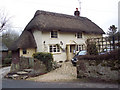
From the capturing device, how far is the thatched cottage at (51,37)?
17.2 metres

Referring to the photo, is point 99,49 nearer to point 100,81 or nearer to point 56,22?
point 100,81

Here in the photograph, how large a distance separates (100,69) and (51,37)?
38.6ft

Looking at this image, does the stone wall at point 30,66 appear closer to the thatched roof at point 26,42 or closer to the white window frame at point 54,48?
the thatched roof at point 26,42

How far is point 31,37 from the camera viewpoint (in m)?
18.5

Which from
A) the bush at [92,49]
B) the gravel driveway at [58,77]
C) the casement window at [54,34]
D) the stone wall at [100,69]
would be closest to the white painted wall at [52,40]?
the casement window at [54,34]

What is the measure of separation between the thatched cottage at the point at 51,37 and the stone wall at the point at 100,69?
876cm

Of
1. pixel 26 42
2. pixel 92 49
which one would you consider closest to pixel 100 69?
pixel 92 49

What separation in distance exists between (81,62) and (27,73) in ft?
Answer: 16.5

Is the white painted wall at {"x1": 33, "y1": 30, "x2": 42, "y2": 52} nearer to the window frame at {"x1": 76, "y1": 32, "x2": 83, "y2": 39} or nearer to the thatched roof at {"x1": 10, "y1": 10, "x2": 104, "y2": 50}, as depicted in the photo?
the thatched roof at {"x1": 10, "y1": 10, "x2": 104, "y2": 50}

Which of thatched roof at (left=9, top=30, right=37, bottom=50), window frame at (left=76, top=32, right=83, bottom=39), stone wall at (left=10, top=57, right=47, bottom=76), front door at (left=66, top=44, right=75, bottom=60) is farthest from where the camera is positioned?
window frame at (left=76, top=32, right=83, bottom=39)

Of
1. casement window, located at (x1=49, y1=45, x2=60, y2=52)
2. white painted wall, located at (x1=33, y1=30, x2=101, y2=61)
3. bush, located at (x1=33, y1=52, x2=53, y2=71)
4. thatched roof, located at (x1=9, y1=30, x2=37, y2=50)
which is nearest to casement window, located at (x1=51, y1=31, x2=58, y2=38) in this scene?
white painted wall, located at (x1=33, y1=30, x2=101, y2=61)

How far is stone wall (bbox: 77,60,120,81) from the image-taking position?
686 centimetres

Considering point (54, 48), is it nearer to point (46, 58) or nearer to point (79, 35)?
point (79, 35)

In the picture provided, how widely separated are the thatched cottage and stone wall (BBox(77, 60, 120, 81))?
8.76 metres
